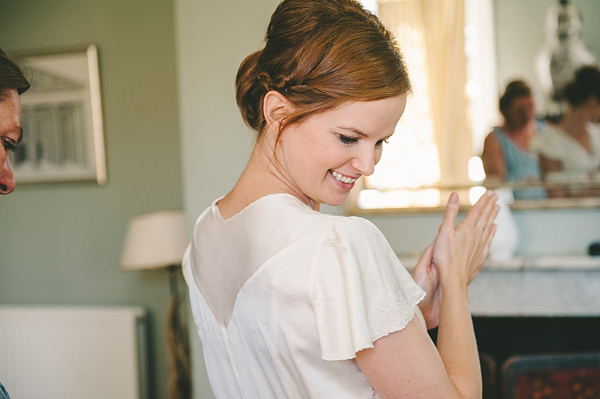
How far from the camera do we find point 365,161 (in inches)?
35.1

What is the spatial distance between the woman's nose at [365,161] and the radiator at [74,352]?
7.99ft

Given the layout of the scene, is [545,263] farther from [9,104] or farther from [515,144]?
[9,104]

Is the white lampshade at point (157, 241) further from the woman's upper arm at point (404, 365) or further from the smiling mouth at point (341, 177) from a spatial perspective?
the woman's upper arm at point (404, 365)

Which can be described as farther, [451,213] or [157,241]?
[157,241]

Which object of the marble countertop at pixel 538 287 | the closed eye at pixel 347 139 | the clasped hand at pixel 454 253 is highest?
the closed eye at pixel 347 139

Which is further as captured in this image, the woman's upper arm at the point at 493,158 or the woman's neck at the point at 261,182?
the woman's upper arm at the point at 493,158

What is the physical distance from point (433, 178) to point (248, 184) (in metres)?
1.80

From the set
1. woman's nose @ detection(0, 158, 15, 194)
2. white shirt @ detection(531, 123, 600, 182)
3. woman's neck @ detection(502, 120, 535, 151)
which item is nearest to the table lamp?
woman's neck @ detection(502, 120, 535, 151)

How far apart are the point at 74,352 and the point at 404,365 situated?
2806 millimetres

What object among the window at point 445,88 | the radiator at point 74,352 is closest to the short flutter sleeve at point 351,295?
the window at point 445,88

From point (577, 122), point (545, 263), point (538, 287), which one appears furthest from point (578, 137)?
point (538, 287)

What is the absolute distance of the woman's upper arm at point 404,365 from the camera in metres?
0.76

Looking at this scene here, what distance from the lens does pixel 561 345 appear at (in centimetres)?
262

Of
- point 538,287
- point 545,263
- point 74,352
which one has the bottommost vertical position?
point 74,352
